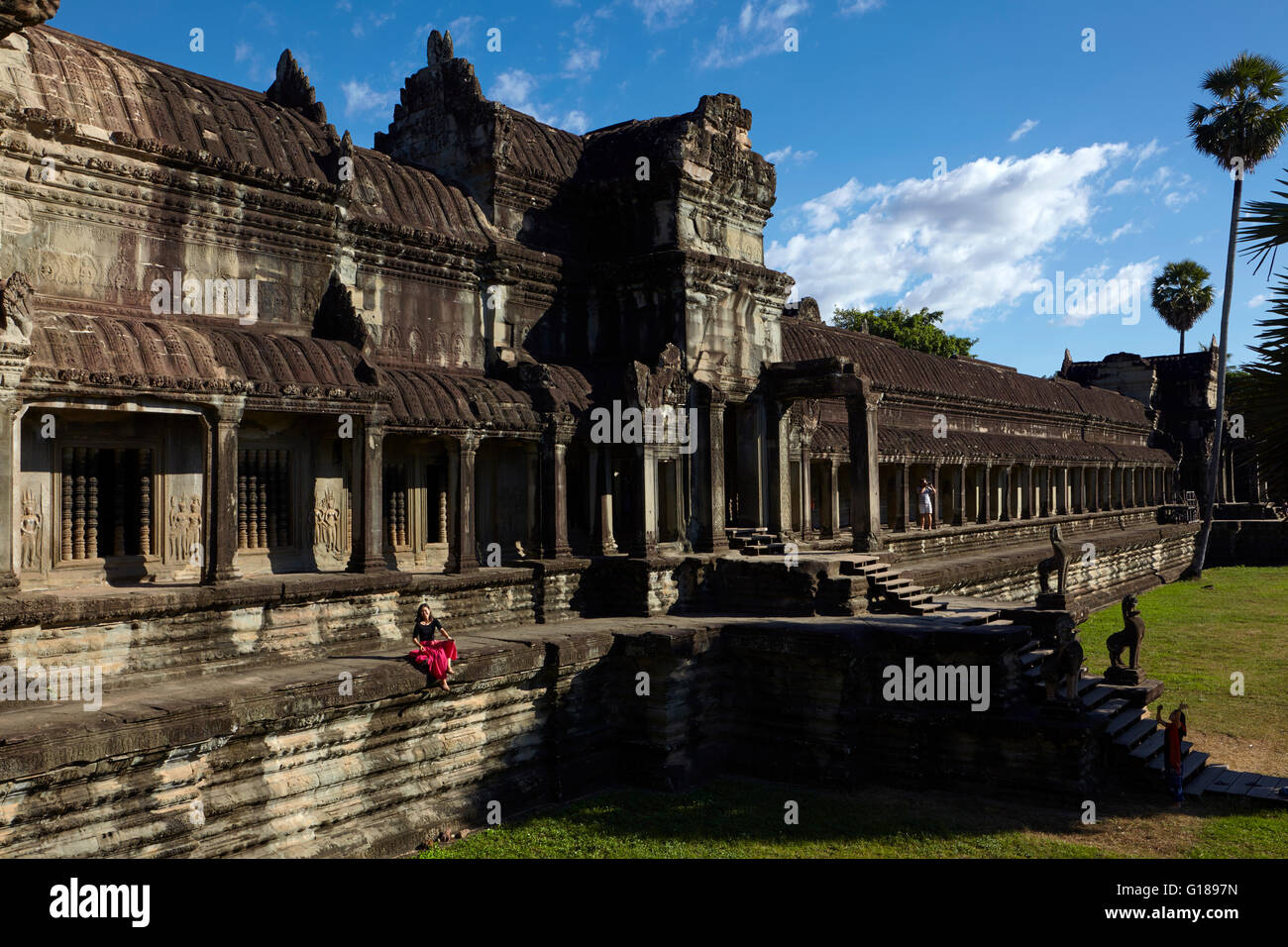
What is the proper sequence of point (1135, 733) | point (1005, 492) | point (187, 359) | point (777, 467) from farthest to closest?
point (1005, 492) → point (777, 467) → point (1135, 733) → point (187, 359)

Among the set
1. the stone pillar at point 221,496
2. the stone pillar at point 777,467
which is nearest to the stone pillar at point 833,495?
the stone pillar at point 777,467

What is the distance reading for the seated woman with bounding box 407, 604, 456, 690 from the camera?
10.3m

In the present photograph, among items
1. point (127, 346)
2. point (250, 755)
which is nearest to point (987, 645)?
point (250, 755)

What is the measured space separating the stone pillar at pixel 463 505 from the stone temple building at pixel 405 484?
57 millimetres

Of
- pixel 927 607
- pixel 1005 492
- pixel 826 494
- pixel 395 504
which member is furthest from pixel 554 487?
pixel 1005 492

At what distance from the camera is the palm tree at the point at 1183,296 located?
55.9 m

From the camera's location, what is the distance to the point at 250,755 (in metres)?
8.73

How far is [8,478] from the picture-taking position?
8500 mm

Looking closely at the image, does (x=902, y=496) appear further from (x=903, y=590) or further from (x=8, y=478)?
(x=8, y=478)

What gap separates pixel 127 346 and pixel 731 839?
7.87 metres

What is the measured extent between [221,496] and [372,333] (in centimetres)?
377

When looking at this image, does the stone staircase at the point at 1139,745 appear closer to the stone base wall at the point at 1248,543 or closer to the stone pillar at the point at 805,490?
the stone pillar at the point at 805,490

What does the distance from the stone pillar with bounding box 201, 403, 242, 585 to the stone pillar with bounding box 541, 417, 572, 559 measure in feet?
15.7

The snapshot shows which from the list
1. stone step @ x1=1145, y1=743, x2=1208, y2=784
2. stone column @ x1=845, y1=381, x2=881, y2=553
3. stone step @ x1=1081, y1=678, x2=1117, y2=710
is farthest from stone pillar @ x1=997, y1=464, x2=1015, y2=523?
stone step @ x1=1145, y1=743, x2=1208, y2=784
